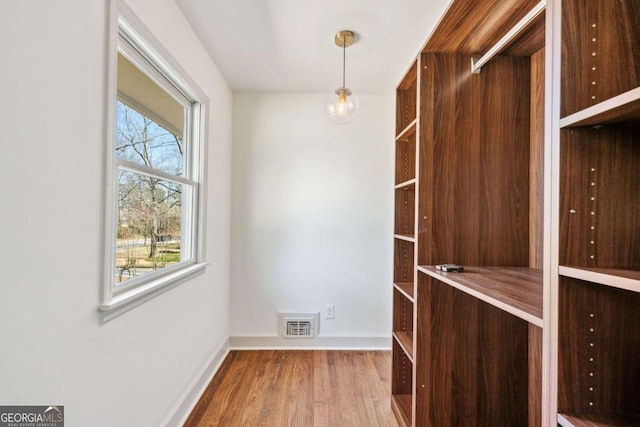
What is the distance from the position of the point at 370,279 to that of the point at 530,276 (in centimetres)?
174

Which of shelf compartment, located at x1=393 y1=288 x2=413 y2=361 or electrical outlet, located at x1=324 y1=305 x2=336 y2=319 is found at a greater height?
shelf compartment, located at x1=393 y1=288 x2=413 y2=361

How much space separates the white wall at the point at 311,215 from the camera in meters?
2.91

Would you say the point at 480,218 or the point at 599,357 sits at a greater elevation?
the point at 480,218

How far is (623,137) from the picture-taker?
2.27 feet

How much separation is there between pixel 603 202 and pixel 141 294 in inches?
66.2

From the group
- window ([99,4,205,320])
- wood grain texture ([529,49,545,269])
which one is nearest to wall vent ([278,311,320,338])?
window ([99,4,205,320])

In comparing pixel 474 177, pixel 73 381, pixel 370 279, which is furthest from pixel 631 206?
pixel 370 279

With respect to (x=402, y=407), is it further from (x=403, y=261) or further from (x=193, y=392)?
(x=193, y=392)

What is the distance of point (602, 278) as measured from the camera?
595 millimetres

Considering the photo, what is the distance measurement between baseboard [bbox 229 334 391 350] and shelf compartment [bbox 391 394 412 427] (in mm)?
904

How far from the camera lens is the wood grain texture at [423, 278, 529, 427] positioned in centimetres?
146

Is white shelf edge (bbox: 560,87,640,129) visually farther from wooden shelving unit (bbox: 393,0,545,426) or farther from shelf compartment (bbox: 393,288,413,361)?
shelf compartment (bbox: 393,288,413,361)

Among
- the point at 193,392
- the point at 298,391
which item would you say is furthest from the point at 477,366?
the point at 193,392

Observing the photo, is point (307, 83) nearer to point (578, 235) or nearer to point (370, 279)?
point (370, 279)
